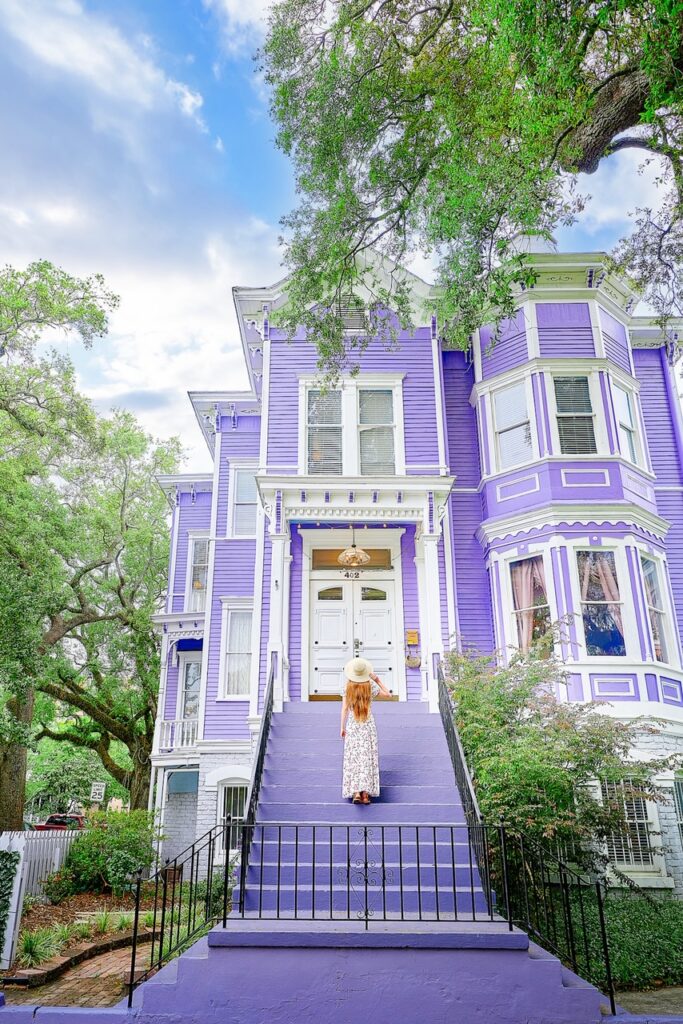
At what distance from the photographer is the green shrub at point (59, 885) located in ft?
41.9

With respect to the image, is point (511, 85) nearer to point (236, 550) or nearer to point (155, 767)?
point (236, 550)

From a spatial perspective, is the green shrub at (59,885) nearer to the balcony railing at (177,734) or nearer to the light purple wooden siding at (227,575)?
the light purple wooden siding at (227,575)

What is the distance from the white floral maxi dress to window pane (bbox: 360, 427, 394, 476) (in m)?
5.83

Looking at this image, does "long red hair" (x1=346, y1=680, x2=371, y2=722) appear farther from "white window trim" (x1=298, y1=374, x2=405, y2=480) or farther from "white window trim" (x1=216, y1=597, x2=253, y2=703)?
"white window trim" (x1=216, y1=597, x2=253, y2=703)

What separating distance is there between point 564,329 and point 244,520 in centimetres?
838

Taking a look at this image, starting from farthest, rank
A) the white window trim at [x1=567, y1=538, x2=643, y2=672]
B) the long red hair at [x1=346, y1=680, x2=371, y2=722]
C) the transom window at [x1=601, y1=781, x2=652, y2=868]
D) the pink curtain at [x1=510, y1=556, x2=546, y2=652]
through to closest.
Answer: the pink curtain at [x1=510, y1=556, x2=546, y2=652], the white window trim at [x1=567, y1=538, x2=643, y2=672], the transom window at [x1=601, y1=781, x2=652, y2=868], the long red hair at [x1=346, y1=680, x2=371, y2=722]

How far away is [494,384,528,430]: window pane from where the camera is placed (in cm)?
1391

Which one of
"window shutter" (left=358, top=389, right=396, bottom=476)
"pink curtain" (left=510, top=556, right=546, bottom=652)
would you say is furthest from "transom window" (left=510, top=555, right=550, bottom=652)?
"window shutter" (left=358, top=389, right=396, bottom=476)

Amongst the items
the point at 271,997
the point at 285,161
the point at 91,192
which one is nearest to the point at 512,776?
the point at 271,997

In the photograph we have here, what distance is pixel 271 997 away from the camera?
5.59 m

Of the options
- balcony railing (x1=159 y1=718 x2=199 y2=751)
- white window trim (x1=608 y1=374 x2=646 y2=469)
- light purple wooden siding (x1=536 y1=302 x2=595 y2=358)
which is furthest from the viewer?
balcony railing (x1=159 y1=718 x2=199 y2=751)

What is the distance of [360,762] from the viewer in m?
8.62

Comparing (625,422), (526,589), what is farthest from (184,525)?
(625,422)

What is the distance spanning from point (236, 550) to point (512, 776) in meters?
10.3
